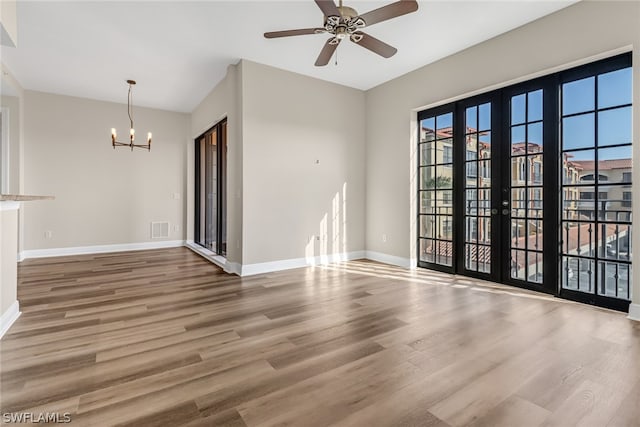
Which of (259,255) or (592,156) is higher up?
(592,156)

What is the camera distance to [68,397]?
171cm

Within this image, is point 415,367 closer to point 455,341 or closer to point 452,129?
point 455,341

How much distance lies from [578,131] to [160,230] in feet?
24.9

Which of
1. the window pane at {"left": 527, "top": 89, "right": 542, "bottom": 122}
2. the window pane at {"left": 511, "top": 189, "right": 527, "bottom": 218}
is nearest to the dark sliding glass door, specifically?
the window pane at {"left": 511, "top": 189, "right": 527, "bottom": 218}

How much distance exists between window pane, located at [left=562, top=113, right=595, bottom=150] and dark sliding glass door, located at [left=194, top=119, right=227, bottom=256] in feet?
16.2

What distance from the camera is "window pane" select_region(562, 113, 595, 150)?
323 cm

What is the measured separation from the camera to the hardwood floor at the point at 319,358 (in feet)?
5.28

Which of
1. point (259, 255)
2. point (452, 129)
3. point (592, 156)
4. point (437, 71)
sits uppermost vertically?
point (437, 71)

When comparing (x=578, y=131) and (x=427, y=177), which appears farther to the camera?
(x=427, y=177)

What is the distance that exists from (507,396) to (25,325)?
12.2ft

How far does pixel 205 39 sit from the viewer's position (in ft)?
12.8

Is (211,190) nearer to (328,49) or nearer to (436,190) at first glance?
(328,49)

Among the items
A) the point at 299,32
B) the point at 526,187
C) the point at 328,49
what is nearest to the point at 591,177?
the point at 526,187

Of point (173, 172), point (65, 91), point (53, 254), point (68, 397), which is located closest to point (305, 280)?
point (68, 397)
